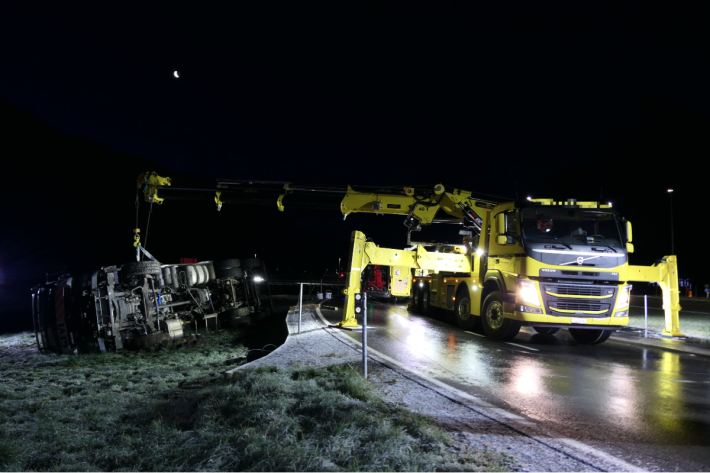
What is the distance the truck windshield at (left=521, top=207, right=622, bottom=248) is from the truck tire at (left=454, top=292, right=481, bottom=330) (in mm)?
3957

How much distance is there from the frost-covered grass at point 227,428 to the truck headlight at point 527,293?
5.38m

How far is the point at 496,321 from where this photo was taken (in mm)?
12570

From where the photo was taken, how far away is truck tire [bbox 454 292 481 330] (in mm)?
14766

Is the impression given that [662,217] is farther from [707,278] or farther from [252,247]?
[252,247]

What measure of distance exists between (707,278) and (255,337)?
42232 mm

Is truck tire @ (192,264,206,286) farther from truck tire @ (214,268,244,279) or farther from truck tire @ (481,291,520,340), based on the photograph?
truck tire @ (481,291,520,340)

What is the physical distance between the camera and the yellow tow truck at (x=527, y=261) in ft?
36.4

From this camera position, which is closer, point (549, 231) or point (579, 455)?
point (579, 455)

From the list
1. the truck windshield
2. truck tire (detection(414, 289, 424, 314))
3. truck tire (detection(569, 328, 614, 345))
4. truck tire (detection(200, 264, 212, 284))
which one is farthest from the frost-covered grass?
truck tire (detection(414, 289, 424, 314))

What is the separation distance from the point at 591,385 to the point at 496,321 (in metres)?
5.22

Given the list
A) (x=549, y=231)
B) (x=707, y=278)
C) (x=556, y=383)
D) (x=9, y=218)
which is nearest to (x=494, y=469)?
(x=556, y=383)

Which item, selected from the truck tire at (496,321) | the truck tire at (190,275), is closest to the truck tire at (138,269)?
the truck tire at (190,275)

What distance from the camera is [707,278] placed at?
41.6 m

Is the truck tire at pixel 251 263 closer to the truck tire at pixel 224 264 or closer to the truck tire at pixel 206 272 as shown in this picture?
the truck tire at pixel 224 264
